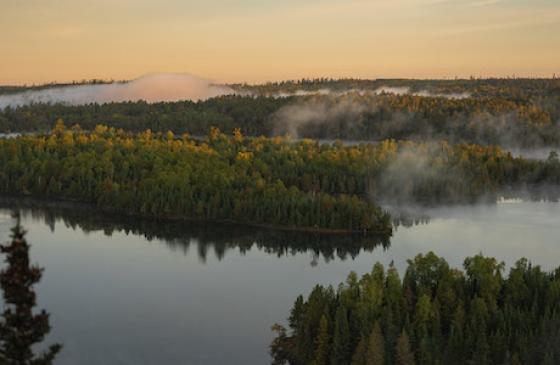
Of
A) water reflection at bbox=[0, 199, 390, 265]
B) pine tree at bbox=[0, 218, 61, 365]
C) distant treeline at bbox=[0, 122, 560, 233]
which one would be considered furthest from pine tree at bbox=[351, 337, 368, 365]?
distant treeline at bbox=[0, 122, 560, 233]

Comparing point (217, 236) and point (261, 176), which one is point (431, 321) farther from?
point (261, 176)

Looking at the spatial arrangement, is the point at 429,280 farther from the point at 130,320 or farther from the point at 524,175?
the point at 524,175

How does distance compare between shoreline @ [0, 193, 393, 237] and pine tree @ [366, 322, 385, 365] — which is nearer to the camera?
pine tree @ [366, 322, 385, 365]

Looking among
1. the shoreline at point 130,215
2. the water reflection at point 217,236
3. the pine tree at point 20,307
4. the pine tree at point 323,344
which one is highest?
the pine tree at point 20,307

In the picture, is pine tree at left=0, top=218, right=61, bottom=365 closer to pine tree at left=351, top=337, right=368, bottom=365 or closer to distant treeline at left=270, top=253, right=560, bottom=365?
pine tree at left=351, top=337, right=368, bottom=365

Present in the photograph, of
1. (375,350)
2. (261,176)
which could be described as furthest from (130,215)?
(375,350)

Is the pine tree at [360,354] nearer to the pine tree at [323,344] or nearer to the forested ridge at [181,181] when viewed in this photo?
the pine tree at [323,344]

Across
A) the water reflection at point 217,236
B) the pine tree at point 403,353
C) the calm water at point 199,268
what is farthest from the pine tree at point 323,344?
the water reflection at point 217,236
